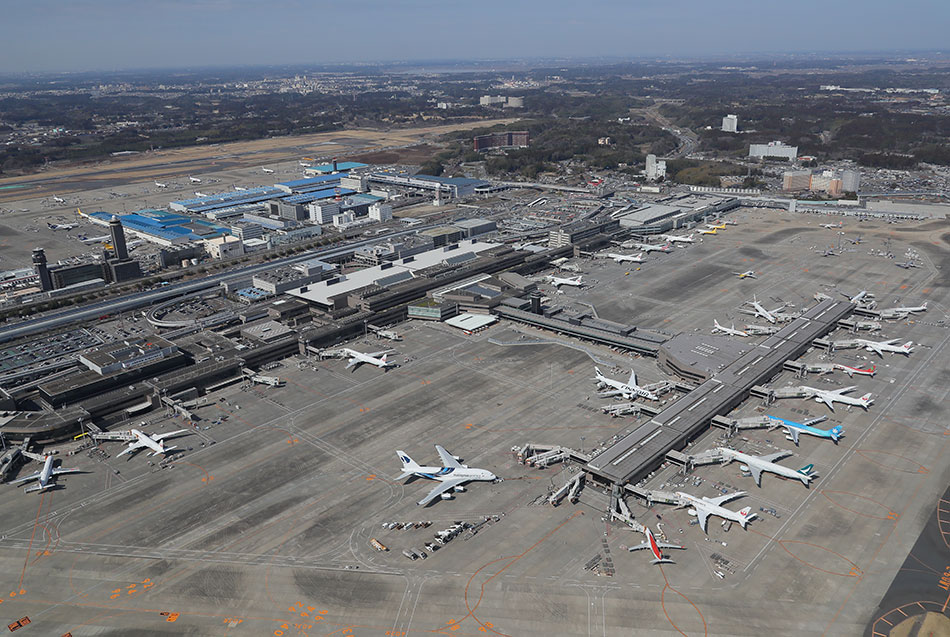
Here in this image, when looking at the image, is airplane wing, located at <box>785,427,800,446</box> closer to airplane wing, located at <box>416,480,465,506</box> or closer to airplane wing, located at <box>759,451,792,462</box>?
airplane wing, located at <box>759,451,792,462</box>

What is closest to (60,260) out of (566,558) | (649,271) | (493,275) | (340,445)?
(493,275)

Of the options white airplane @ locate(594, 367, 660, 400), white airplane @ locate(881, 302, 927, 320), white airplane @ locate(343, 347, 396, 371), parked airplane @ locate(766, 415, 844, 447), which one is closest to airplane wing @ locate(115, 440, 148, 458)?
white airplane @ locate(343, 347, 396, 371)

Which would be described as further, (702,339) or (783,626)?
(702,339)

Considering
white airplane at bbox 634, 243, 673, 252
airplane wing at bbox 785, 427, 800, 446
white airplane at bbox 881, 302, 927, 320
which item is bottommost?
airplane wing at bbox 785, 427, 800, 446

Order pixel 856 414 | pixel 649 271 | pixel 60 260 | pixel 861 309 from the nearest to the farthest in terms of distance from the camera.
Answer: pixel 856 414, pixel 861 309, pixel 649 271, pixel 60 260

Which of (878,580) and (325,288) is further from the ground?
(325,288)

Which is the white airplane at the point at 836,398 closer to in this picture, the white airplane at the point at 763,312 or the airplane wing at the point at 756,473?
the airplane wing at the point at 756,473

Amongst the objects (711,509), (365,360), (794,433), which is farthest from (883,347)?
(365,360)

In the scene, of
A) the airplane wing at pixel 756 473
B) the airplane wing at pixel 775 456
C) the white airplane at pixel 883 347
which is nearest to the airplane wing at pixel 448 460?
the airplane wing at pixel 756 473

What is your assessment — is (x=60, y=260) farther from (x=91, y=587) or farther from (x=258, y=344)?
(x=91, y=587)
